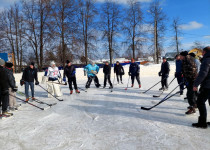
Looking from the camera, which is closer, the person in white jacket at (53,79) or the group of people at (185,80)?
the group of people at (185,80)

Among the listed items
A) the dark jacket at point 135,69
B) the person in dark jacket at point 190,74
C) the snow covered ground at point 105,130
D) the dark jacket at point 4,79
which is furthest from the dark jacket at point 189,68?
the dark jacket at point 4,79

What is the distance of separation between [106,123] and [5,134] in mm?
2236

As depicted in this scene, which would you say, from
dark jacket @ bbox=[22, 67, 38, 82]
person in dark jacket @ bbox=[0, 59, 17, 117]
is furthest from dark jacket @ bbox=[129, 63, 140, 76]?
person in dark jacket @ bbox=[0, 59, 17, 117]

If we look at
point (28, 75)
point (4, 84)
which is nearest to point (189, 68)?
point (4, 84)

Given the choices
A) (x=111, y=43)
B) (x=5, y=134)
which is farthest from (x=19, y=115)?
(x=111, y=43)

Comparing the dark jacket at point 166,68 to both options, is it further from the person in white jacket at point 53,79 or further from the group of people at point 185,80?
the person in white jacket at point 53,79

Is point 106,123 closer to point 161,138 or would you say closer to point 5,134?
point 161,138

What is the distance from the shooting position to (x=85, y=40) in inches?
803

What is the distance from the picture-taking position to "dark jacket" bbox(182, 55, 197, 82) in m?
4.00

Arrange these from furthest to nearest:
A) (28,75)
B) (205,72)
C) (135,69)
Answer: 1. (135,69)
2. (28,75)
3. (205,72)

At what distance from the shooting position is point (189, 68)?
4035mm

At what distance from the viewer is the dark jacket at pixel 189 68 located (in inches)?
157

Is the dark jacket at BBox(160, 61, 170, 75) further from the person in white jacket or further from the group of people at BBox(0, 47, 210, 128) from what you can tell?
the person in white jacket

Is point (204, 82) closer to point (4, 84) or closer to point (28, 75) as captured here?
point (4, 84)
